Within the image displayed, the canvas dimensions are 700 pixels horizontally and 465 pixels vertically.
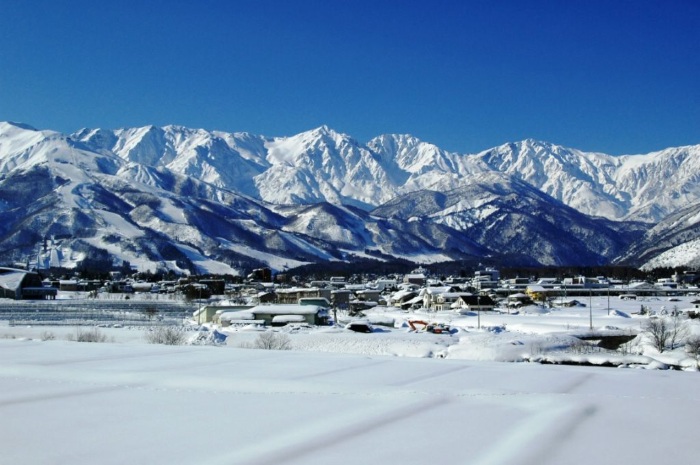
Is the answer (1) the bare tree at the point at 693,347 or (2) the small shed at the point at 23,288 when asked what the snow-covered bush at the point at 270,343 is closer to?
(1) the bare tree at the point at 693,347

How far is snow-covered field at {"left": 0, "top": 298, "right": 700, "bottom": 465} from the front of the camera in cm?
991

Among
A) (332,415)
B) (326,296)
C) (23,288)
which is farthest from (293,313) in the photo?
(23,288)

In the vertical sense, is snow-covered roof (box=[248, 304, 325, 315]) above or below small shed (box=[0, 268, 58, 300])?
below

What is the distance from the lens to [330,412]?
1289 cm

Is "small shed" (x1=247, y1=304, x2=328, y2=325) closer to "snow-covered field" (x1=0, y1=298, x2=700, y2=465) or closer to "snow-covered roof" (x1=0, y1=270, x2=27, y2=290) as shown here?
"snow-covered field" (x1=0, y1=298, x2=700, y2=465)

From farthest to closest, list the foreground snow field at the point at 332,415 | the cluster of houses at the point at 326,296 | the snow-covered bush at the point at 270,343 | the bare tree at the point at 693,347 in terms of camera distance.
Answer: the cluster of houses at the point at 326,296 → the snow-covered bush at the point at 270,343 → the bare tree at the point at 693,347 → the foreground snow field at the point at 332,415

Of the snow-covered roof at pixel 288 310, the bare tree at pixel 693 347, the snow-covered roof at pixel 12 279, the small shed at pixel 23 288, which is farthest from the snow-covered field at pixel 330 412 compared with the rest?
the snow-covered roof at pixel 12 279

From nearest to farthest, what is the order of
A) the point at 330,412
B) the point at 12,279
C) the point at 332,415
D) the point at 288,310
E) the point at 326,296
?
the point at 332,415 → the point at 330,412 → the point at 288,310 → the point at 326,296 → the point at 12,279

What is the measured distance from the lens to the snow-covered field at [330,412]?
9914 millimetres

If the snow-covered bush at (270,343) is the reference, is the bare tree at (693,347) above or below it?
below

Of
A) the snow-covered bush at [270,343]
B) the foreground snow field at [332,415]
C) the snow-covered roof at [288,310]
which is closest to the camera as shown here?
the foreground snow field at [332,415]

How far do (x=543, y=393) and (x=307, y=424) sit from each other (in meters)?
6.35

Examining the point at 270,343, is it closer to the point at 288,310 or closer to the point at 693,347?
the point at 693,347

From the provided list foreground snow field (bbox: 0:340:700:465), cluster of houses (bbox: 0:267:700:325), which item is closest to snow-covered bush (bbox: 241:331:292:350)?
foreground snow field (bbox: 0:340:700:465)
